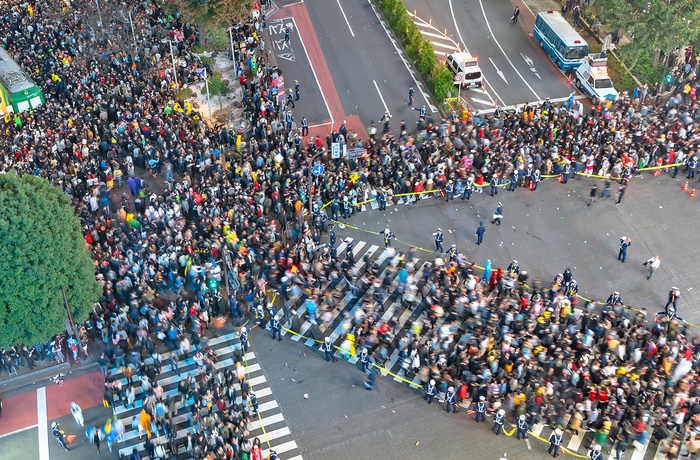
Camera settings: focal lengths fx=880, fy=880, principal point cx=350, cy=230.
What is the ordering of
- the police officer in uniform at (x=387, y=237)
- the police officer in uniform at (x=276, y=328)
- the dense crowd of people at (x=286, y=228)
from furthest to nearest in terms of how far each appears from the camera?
the police officer in uniform at (x=387, y=237) < the police officer in uniform at (x=276, y=328) < the dense crowd of people at (x=286, y=228)

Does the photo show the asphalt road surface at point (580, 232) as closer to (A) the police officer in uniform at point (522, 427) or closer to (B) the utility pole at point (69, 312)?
(A) the police officer in uniform at point (522, 427)

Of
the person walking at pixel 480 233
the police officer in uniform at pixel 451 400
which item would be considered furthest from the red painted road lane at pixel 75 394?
the person walking at pixel 480 233

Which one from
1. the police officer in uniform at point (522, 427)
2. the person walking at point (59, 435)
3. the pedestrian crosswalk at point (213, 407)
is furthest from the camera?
the pedestrian crosswalk at point (213, 407)

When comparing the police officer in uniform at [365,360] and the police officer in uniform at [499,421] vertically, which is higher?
the police officer in uniform at [365,360]

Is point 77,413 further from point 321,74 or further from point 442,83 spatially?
point 321,74

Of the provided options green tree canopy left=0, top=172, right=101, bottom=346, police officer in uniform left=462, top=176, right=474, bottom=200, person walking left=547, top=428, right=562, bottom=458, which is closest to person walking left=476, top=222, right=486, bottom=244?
police officer in uniform left=462, top=176, right=474, bottom=200

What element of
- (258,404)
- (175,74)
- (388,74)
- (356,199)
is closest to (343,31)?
(388,74)

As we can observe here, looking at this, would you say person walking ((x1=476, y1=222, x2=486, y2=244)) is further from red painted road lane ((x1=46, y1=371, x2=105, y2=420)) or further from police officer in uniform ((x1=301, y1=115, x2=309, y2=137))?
red painted road lane ((x1=46, y1=371, x2=105, y2=420))
